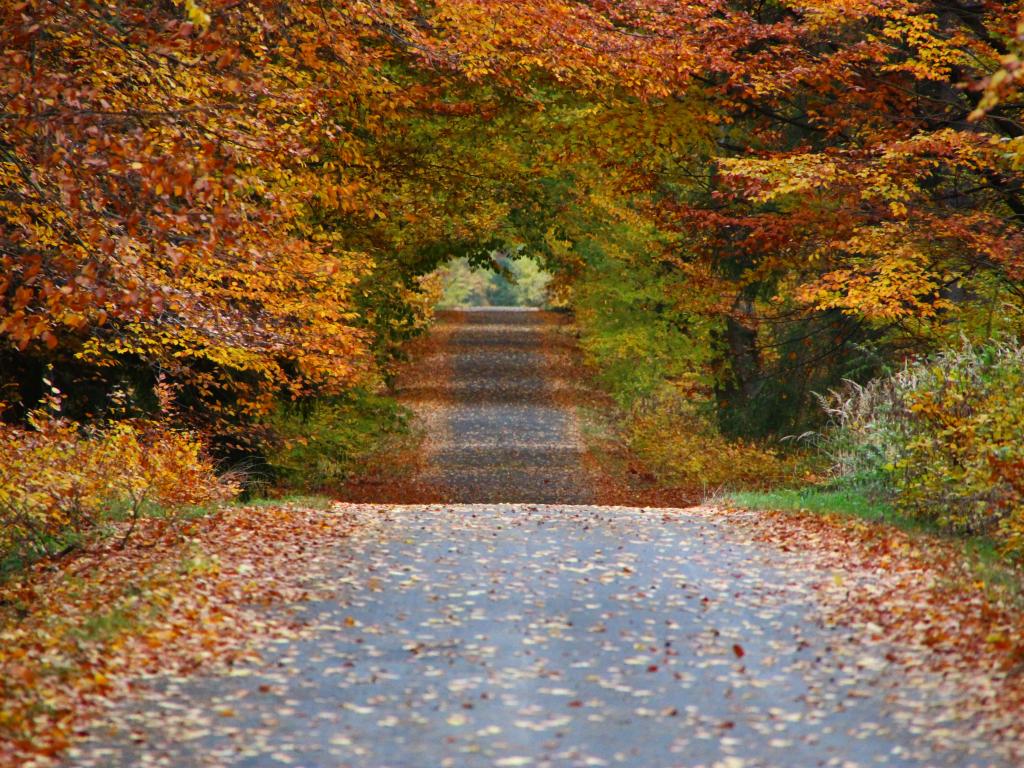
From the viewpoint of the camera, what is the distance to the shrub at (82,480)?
981 centimetres

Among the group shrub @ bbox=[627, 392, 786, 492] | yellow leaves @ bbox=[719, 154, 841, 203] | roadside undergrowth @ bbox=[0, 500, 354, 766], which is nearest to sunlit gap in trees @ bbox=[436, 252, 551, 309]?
shrub @ bbox=[627, 392, 786, 492]

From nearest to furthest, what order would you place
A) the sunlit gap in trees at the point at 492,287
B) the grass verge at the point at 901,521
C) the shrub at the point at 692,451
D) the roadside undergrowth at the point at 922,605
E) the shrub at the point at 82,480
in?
the roadside undergrowth at the point at 922,605 < the grass verge at the point at 901,521 < the shrub at the point at 82,480 < the shrub at the point at 692,451 < the sunlit gap in trees at the point at 492,287

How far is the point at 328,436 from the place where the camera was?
66.2 feet

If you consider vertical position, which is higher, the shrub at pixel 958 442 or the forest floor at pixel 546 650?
the shrub at pixel 958 442

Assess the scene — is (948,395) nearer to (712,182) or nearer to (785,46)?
→ (785,46)

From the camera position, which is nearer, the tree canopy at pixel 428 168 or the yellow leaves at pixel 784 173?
the tree canopy at pixel 428 168

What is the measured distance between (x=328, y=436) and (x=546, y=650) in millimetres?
13128

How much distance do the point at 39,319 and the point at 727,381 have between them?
17462mm

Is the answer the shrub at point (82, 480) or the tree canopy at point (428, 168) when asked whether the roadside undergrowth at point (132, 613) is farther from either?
A: the tree canopy at point (428, 168)

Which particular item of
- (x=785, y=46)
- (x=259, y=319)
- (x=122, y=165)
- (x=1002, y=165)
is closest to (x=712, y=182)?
(x=785, y=46)

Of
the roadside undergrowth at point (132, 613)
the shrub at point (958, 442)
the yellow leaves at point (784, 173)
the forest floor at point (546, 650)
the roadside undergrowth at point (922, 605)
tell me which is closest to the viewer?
the forest floor at point (546, 650)

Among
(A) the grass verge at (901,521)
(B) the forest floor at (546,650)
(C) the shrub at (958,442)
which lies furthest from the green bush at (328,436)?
(C) the shrub at (958,442)

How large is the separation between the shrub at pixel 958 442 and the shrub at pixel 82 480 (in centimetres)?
654

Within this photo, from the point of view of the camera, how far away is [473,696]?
6625mm
